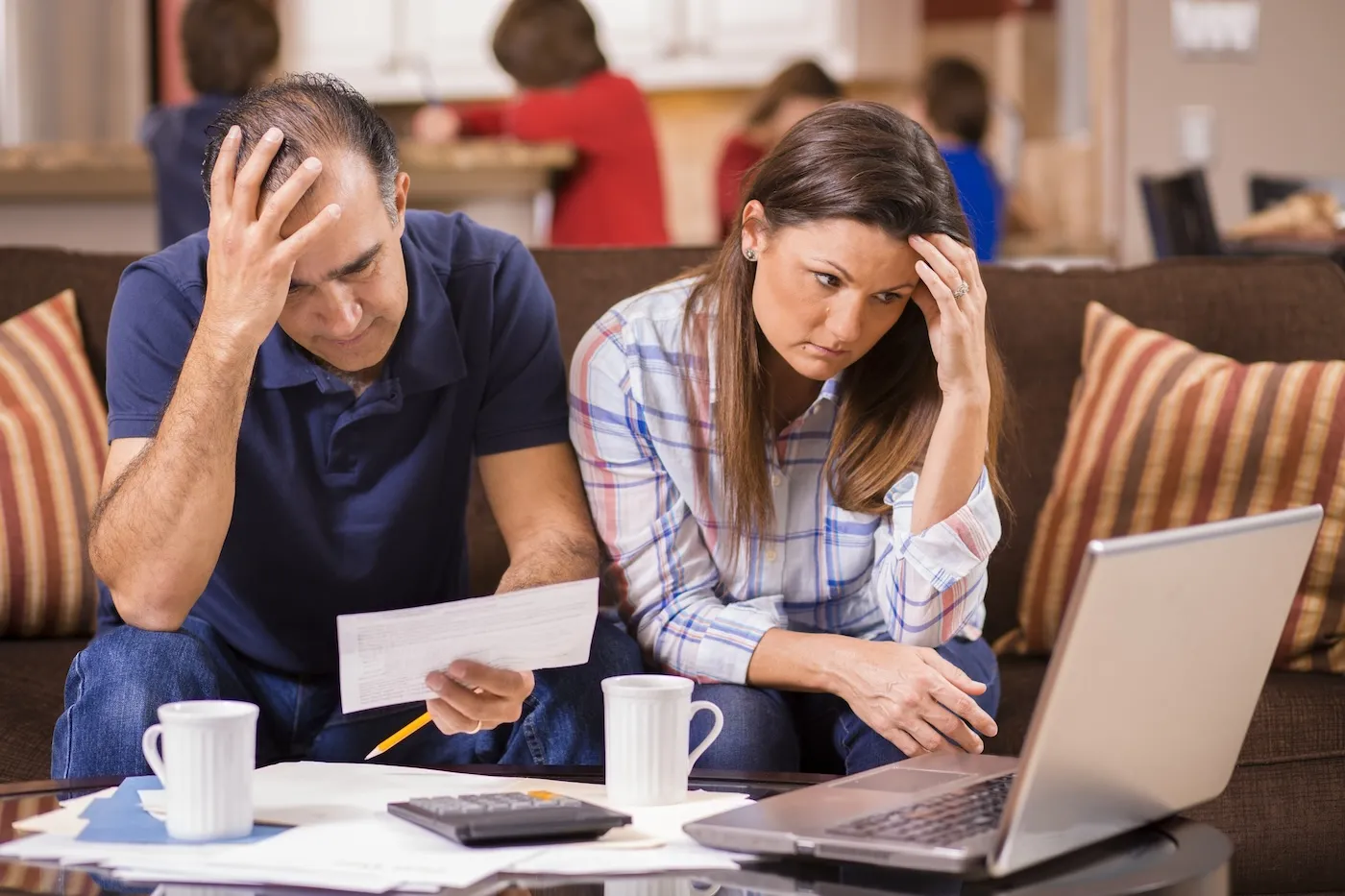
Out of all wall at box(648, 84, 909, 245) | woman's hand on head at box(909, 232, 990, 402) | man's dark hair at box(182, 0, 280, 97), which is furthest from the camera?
wall at box(648, 84, 909, 245)

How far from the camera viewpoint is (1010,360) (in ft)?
7.20

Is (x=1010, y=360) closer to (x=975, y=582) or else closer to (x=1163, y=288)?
(x=1163, y=288)

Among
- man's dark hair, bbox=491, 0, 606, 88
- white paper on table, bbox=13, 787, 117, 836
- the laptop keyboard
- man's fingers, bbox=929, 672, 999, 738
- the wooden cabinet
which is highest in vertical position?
the wooden cabinet

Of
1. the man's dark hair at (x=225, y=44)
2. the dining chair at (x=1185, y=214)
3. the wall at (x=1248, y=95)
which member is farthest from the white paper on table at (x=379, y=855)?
the wall at (x=1248, y=95)

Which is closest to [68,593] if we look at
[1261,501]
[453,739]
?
[453,739]

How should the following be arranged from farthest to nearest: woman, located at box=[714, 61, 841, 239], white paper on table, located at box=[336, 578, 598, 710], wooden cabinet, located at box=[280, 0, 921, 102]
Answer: wooden cabinet, located at box=[280, 0, 921, 102]
woman, located at box=[714, 61, 841, 239]
white paper on table, located at box=[336, 578, 598, 710]

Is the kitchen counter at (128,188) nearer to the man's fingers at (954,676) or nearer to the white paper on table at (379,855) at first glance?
the man's fingers at (954,676)

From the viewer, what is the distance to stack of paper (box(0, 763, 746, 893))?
100 centimetres

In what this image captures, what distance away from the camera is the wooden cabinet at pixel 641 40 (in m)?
5.31

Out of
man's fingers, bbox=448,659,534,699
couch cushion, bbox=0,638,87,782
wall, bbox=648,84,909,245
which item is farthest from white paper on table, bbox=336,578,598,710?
wall, bbox=648,84,909,245

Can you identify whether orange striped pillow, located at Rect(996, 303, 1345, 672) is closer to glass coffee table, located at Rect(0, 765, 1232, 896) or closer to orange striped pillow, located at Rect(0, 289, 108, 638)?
glass coffee table, located at Rect(0, 765, 1232, 896)

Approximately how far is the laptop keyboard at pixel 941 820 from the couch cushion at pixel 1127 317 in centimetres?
103

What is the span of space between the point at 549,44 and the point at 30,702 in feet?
7.36

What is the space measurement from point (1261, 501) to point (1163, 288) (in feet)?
1.26
